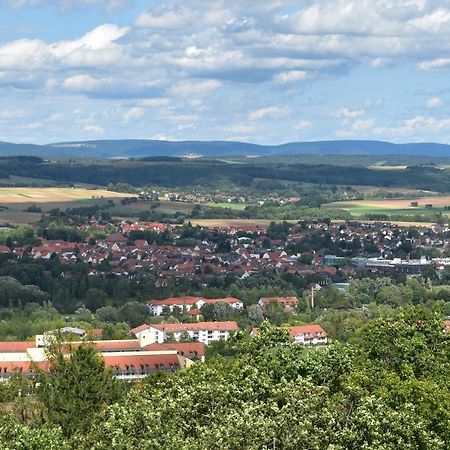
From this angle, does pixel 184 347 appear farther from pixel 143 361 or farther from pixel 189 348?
pixel 143 361

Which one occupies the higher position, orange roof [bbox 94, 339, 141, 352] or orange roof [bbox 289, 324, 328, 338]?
orange roof [bbox 289, 324, 328, 338]

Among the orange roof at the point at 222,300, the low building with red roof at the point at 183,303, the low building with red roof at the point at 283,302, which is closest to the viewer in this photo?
the low building with red roof at the point at 283,302

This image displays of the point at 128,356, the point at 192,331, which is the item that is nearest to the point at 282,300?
the point at 192,331

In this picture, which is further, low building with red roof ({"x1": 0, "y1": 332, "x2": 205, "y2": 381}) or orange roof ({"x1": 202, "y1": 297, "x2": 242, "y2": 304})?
orange roof ({"x1": 202, "y1": 297, "x2": 242, "y2": 304})

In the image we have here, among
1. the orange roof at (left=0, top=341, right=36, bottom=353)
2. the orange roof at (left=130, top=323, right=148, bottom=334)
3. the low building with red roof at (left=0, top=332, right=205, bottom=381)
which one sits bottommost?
the orange roof at (left=130, top=323, right=148, bottom=334)

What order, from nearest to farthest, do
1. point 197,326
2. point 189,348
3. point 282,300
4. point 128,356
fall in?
point 128,356 < point 189,348 < point 197,326 < point 282,300

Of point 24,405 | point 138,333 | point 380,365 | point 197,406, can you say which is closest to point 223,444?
point 197,406

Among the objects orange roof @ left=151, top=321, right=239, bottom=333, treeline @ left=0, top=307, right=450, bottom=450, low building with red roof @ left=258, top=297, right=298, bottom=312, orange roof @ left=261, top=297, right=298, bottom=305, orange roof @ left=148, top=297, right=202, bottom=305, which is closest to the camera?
treeline @ left=0, top=307, right=450, bottom=450

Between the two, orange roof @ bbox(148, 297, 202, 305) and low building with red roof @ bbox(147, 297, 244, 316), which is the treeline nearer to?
low building with red roof @ bbox(147, 297, 244, 316)

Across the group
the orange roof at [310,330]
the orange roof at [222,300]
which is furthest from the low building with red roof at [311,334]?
the orange roof at [222,300]

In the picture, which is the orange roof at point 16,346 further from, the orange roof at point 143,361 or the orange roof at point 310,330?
the orange roof at point 310,330

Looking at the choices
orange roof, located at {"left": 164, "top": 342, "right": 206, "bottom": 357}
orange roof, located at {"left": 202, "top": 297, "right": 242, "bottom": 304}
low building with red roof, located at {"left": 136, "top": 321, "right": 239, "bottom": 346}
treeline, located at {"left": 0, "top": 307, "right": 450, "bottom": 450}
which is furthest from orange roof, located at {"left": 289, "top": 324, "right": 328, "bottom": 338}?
treeline, located at {"left": 0, "top": 307, "right": 450, "bottom": 450}
